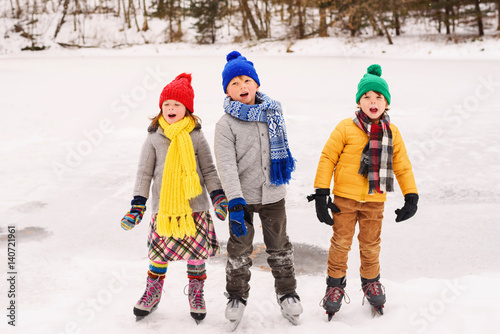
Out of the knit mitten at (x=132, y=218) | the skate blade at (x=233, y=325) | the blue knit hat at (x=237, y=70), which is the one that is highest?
the blue knit hat at (x=237, y=70)

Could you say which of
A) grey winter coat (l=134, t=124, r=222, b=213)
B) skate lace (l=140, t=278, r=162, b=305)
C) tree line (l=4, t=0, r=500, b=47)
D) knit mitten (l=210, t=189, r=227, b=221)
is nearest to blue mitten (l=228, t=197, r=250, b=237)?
knit mitten (l=210, t=189, r=227, b=221)

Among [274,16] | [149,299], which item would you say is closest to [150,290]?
[149,299]

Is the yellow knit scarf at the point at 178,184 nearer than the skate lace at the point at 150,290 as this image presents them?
Yes

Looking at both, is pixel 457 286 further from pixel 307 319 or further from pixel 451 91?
pixel 451 91

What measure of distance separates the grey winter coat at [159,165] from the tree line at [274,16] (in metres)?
20.6

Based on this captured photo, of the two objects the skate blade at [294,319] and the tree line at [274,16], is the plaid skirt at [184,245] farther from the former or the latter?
the tree line at [274,16]

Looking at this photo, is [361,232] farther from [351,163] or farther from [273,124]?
[273,124]

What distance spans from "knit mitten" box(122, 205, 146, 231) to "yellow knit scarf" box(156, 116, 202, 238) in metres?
0.11

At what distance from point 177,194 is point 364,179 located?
1.00m

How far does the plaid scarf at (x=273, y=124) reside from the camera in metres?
2.38

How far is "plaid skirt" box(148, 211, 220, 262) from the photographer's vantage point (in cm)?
251

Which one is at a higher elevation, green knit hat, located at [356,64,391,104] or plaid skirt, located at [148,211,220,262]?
green knit hat, located at [356,64,391,104]

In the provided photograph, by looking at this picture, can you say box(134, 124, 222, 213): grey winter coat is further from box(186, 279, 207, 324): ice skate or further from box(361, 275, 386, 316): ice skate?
box(361, 275, 386, 316): ice skate

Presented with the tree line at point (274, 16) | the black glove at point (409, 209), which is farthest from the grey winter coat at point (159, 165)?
the tree line at point (274, 16)
